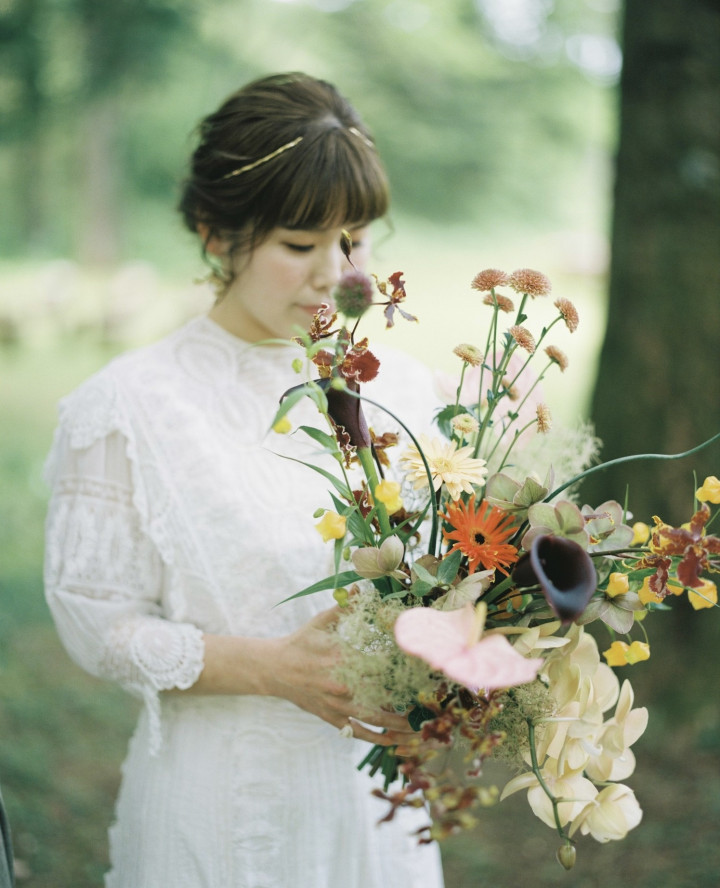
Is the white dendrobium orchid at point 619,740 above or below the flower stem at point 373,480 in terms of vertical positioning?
below

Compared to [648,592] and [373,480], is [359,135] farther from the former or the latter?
[648,592]

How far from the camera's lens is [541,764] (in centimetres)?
105

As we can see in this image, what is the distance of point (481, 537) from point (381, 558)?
0.39ft

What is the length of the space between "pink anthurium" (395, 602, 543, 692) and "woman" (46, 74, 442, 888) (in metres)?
0.58

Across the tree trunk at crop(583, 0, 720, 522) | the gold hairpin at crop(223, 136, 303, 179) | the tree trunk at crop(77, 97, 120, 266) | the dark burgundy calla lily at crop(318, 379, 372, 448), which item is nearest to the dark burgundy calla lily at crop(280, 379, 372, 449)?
the dark burgundy calla lily at crop(318, 379, 372, 448)

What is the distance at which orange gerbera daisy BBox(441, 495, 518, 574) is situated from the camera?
0.99 metres

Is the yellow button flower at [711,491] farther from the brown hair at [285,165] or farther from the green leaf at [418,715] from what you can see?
the brown hair at [285,165]

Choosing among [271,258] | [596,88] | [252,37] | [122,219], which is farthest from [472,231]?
[271,258]

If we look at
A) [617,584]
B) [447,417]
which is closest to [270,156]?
[447,417]

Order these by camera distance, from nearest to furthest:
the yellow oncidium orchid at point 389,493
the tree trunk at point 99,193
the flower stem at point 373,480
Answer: the yellow oncidium orchid at point 389,493, the flower stem at point 373,480, the tree trunk at point 99,193

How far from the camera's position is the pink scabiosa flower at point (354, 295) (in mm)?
882

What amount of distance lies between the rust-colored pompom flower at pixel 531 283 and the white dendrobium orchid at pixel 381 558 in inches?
13.1

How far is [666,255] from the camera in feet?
10.1

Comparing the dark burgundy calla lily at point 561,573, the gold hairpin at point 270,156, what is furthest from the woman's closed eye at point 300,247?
the dark burgundy calla lily at point 561,573
